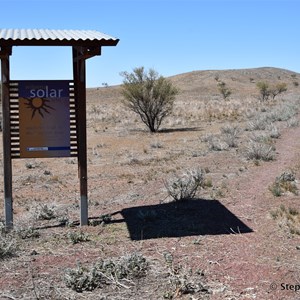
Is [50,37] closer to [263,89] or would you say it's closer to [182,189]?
[182,189]

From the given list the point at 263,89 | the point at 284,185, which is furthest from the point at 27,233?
the point at 263,89

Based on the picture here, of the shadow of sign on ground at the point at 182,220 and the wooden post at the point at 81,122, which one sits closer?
the shadow of sign on ground at the point at 182,220

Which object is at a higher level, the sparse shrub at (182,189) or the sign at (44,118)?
the sign at (44,118)

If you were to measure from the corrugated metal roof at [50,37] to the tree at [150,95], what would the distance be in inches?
798

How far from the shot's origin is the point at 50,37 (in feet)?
24.3

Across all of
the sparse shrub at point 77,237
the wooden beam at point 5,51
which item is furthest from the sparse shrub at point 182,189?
the wooden beam at point 5,51

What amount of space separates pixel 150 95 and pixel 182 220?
21.6 m

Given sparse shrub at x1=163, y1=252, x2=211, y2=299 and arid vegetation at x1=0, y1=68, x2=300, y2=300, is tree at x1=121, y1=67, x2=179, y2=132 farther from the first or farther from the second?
sparse shrub at x1=163, y1=252, x2=211, y2=299

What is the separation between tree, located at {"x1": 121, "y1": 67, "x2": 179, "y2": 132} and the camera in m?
28.9

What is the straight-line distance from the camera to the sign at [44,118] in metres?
7.80

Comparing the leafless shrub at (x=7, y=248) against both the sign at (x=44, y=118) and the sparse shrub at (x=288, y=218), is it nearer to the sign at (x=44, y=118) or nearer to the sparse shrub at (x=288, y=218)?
the sign at (x=44, y=118)

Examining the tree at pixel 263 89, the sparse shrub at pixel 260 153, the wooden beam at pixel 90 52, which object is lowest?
the sparse shrub at pixel 260 153

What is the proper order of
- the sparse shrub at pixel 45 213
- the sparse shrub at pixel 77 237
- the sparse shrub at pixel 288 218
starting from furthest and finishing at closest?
the sparse shrub at pixel 45 213 < the sparse shrub at pixel 288 218 < the sparse shrub at pixel 77 237

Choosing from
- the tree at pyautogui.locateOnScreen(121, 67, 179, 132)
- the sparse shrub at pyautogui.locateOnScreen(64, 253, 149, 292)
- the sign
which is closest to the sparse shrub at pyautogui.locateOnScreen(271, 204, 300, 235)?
the sparse shrub at pyautogui.locateOnScreen(64, 253, 149, 292)
